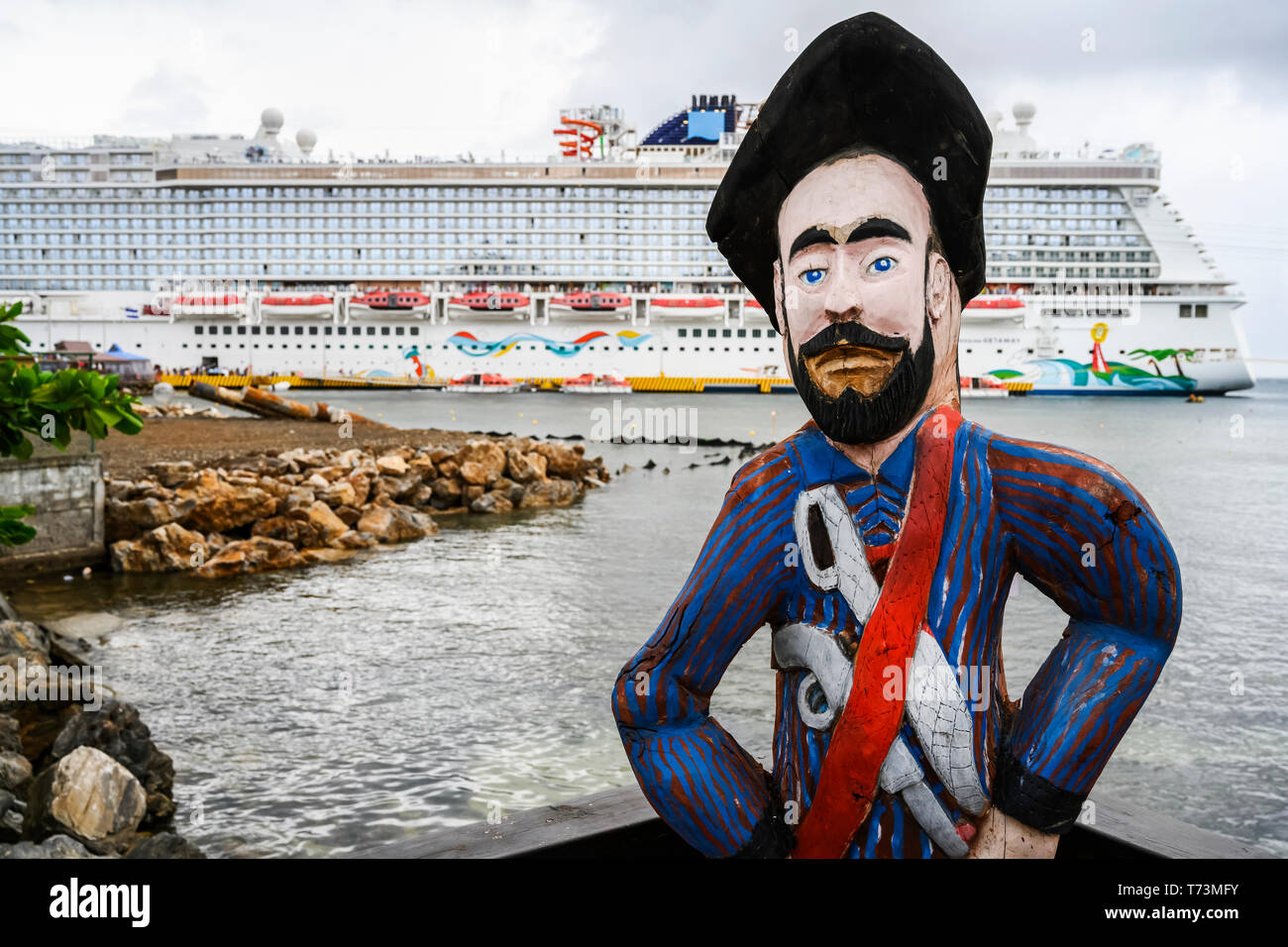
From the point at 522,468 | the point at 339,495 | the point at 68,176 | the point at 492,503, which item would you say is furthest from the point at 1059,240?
the point at 68,176

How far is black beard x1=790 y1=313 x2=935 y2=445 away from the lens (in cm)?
203

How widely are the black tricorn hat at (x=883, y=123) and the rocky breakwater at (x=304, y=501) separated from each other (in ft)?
31.4

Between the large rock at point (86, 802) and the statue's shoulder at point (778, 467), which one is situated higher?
the statue's shoulder at point (778, 467)

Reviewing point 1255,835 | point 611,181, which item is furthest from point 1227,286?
point 1255,835

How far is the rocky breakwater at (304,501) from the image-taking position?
10781 mm

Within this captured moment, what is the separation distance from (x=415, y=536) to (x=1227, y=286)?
168ft

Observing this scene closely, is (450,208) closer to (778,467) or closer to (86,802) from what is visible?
(86,802)

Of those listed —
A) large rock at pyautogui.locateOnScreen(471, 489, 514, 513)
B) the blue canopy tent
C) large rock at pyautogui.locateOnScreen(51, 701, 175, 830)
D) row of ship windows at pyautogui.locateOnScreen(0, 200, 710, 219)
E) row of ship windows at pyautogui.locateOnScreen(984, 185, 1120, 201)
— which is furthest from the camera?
row of ship windows at pyautogui.locateOnScreen(0, 200, 710, 219)

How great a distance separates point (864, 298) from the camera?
2.04 metres

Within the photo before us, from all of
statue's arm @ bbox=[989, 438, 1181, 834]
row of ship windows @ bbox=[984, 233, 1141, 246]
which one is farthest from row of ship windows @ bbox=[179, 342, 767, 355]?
statue's arm @ bbox=[989, 438, 1181, 834]

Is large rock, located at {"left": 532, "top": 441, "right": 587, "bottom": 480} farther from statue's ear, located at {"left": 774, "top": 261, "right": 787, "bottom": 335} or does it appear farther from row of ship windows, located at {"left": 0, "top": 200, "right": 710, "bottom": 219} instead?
row of ship windows, located at {"left": 0, "top": 200, "right": 710, "bottom": 219}

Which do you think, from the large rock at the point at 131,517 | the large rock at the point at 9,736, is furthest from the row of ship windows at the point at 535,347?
the large rock at the point at 9,736

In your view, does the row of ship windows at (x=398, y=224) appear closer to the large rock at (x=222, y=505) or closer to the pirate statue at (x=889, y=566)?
the large rock at (x=222, y=505)
